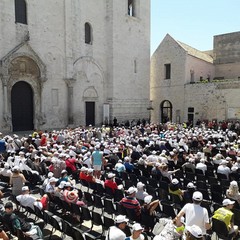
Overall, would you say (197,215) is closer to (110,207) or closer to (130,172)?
(110,207)

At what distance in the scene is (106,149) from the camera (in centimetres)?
1695

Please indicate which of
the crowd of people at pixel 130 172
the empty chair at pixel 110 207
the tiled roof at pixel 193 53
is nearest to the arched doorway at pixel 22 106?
the crowd of people at pixel 130 172

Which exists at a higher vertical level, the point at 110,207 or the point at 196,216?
the point at 196,216

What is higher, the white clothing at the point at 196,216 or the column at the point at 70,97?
the column at the point at 70,97

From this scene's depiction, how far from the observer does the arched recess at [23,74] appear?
2556cm

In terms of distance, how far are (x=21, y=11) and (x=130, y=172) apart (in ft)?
67.2

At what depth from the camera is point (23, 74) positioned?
2741 cm

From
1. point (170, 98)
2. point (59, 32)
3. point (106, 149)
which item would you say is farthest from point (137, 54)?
point (106, 149)

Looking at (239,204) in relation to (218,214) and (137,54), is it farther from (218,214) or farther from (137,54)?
(137,54)

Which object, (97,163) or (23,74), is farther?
(23,74)

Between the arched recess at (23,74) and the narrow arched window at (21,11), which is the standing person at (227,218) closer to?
the arched recess at (23,74)

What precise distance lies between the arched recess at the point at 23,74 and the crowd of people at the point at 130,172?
721 cm

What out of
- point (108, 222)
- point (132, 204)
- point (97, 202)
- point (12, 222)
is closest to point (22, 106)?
point (97, 202)

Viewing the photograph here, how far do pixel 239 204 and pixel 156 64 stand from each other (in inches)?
1341
